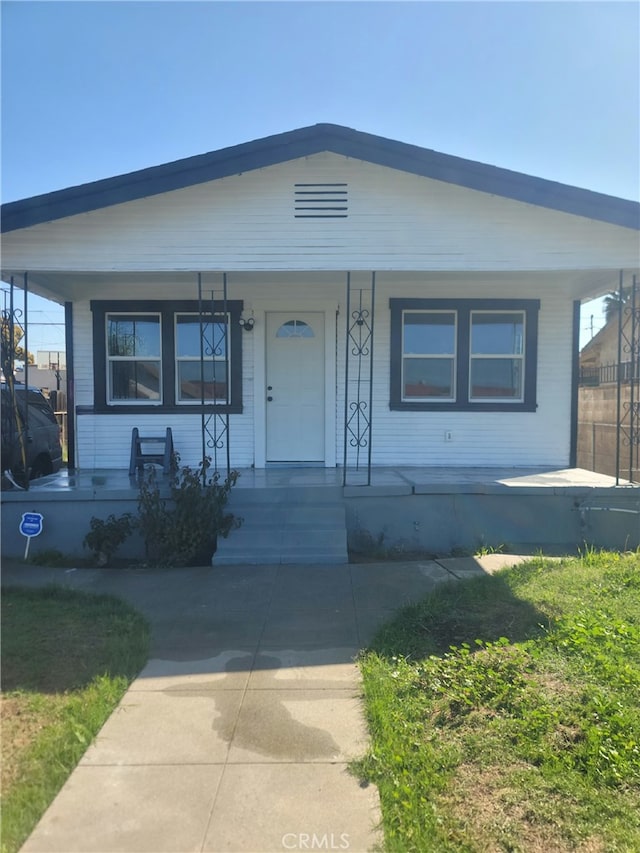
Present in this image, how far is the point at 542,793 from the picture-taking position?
2660 millimetres

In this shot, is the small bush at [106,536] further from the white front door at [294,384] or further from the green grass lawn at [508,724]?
the green grass lawn at [508,724]

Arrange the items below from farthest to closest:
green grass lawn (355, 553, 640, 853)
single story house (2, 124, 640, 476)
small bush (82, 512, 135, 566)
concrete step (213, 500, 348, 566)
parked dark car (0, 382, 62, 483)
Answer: single story house (2, 124, 640, 476) < parked dark car (0, 382, 62, 483) < small bush (82, 512, 135, 566) < concrete step (213, 500, 348, 566) < green grass lawn (355, 553, 640, 853)

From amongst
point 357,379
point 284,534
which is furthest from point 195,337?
point 284,534

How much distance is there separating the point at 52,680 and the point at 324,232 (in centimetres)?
552

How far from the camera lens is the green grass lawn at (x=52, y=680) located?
9.11 feet

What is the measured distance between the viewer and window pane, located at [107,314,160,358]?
904cm

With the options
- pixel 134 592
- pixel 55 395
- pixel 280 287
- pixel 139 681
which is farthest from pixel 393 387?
pixel 55 395

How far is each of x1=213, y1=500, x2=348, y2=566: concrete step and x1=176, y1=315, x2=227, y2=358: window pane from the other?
2857 millimetres

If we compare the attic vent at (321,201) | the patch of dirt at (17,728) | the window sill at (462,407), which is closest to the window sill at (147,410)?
the window sill at (462,407)

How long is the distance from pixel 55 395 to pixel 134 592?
13939 millimetres

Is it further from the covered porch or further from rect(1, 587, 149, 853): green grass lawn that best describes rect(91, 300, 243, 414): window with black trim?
rect(1, 587, 149, 853): green grass lawn

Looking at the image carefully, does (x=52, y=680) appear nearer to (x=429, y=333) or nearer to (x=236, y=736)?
(x=236, y=736)

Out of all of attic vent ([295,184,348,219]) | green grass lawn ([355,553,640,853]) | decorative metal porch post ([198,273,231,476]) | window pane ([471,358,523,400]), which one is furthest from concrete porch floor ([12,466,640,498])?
attic vent ([295,184,348,219])

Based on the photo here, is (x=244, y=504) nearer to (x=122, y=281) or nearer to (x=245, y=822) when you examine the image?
(x=122, y=281)
